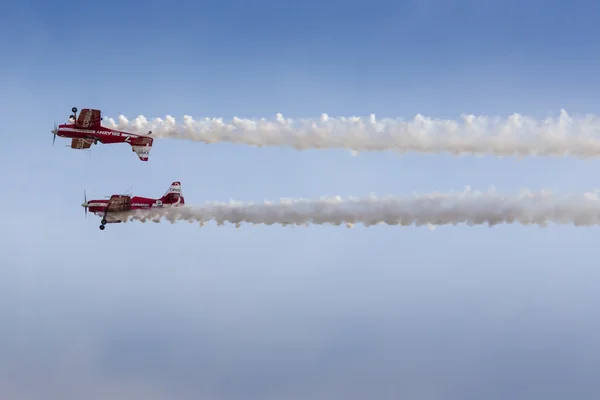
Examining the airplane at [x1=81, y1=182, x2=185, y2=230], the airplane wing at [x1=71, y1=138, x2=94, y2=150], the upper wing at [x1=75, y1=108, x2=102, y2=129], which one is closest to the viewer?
the upper wing at [x1=75, y1=108, x2=102, y2=129]

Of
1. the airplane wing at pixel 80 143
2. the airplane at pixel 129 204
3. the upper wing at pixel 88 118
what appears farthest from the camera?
the airplane at pixel 129 204

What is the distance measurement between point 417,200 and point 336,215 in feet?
21.9

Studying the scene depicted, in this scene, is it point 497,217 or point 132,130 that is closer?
point 497,217

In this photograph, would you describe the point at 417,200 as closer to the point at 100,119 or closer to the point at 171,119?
the point at 171,119

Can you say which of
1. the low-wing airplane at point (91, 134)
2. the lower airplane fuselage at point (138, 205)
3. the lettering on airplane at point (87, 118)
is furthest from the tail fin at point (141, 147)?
the lower airplane fuselage at point (138, 205)

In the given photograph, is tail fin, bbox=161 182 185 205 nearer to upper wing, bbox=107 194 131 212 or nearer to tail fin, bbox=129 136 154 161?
upper wing, bbox=107 194 131 212

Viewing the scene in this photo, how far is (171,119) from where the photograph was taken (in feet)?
211

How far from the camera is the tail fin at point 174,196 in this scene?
7138cm

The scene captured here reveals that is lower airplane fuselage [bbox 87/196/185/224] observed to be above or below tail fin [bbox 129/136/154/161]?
below

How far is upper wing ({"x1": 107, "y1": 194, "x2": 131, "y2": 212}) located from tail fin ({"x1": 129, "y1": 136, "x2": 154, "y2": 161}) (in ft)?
19.3

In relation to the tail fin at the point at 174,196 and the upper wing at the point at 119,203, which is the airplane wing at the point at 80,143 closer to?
the upper wing at the point at 119,203

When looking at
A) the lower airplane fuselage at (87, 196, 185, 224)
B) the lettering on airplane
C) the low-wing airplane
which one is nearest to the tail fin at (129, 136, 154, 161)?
the low-wing airplane

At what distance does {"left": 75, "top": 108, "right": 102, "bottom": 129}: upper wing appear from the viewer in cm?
6612

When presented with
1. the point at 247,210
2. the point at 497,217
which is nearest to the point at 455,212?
the point at 497,217
